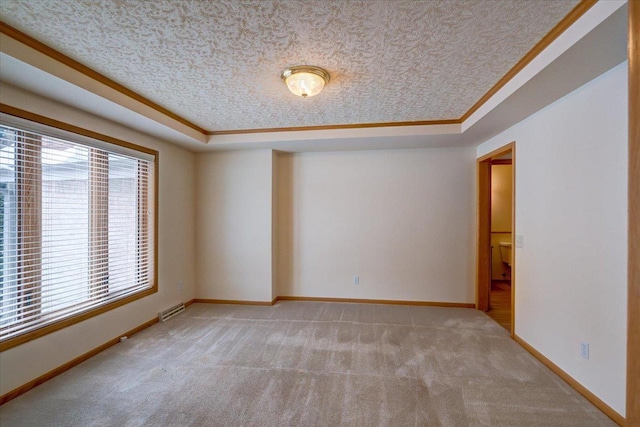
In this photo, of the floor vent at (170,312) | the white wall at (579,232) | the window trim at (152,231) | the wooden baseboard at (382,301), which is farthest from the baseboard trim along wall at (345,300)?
the white wall at (579,232)

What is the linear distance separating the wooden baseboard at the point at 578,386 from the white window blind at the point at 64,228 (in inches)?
166

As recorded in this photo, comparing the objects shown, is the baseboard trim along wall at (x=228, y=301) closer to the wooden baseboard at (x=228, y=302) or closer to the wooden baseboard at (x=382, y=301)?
the wooden baseboard at (x=228, y=302)

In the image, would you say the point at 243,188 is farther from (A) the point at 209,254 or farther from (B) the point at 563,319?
(B) the point at 563,319

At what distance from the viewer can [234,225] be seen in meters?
4.12

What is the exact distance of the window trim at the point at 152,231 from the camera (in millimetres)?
1971

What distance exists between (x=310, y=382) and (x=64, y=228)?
2.52m

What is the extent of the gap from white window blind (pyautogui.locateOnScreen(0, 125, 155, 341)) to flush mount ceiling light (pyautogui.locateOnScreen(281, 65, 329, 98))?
2.05 metres

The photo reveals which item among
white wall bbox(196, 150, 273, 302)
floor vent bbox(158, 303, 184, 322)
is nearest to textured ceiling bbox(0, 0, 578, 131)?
white wall bbox(196, 150, 273, 302)

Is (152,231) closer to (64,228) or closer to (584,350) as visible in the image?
(64,228)

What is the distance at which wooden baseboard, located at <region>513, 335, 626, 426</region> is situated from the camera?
174 cm

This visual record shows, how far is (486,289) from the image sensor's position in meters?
3.79

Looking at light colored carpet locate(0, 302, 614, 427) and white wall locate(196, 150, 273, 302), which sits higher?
white wall locate(196, 150, 273, 302)

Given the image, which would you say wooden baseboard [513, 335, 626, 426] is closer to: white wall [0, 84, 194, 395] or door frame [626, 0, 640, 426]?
door frame [626, 0, 640, 426]

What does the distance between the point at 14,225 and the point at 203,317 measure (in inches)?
84.7
